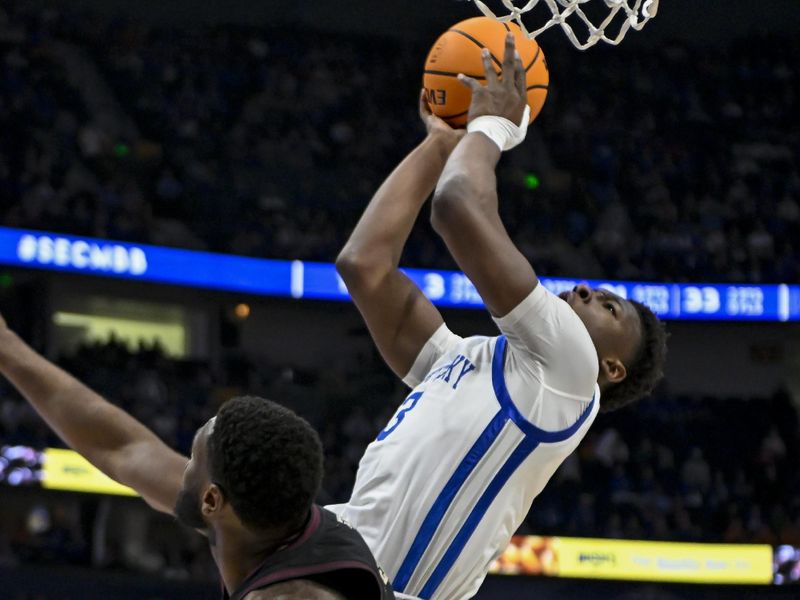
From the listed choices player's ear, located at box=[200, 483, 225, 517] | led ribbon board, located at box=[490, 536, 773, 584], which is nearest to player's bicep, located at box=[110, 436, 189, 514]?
player's ear, located at box=[200, 483, 225, 517]

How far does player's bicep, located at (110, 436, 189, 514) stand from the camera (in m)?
2.71

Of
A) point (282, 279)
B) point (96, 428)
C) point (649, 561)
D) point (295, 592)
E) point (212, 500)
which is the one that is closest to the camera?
point (295, 592)

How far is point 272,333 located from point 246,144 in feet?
7.80

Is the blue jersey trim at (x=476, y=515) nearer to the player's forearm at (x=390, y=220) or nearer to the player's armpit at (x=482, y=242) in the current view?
the player's armpit at (x=482, y=242)

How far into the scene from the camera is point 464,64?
10.4ft

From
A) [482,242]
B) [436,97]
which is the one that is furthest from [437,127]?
[482,242]

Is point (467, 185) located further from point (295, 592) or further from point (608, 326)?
point (295, 592)

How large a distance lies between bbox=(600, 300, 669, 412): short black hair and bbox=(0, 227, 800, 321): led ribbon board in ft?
29.3

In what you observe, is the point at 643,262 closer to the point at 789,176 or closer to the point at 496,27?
the point at 789,176

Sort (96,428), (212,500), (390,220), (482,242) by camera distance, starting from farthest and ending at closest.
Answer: (390,220) < (96,428) < (482,242) < (212,500)

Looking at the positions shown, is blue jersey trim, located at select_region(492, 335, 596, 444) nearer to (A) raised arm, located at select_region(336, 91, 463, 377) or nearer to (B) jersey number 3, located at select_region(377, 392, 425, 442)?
(B) jersey number 3, located at select_region(377, 392, 425, 442)

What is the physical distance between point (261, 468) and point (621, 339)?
42.4 inches

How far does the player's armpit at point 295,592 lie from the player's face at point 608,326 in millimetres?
1037

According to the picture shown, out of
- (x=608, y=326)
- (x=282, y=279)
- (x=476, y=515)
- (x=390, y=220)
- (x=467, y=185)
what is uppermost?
(x=467, y=185)
